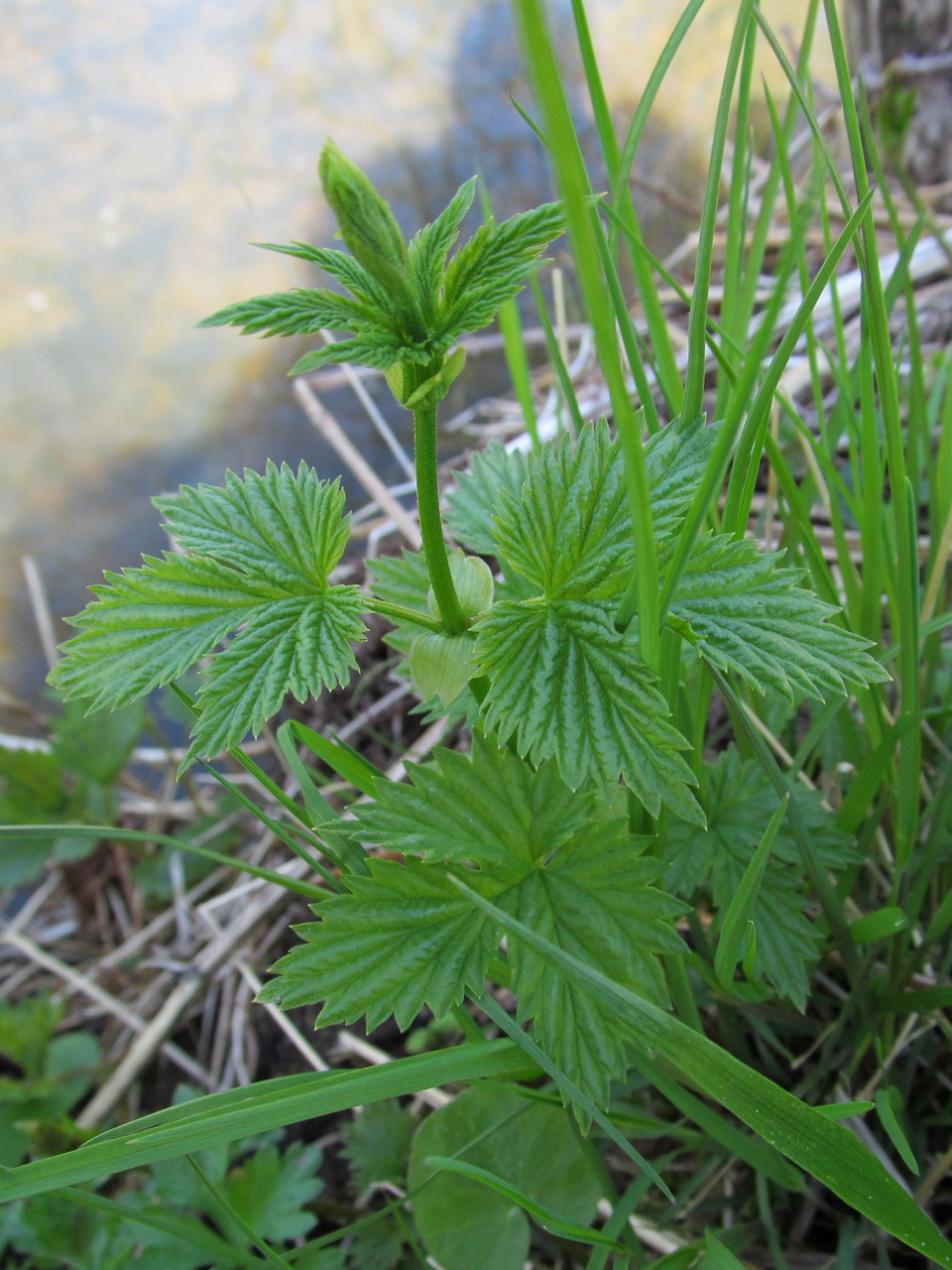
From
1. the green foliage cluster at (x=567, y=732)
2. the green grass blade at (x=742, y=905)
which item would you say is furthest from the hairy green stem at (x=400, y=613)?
the green grass blade at (x=742, y=905)

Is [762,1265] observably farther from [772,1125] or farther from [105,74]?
[105,74]

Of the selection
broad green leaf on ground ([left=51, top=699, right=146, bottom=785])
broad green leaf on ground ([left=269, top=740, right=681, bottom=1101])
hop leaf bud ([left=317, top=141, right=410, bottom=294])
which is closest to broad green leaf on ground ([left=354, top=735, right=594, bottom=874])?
broad green leaf on ground ([left=269, top=740, right=681, bottom=1101])

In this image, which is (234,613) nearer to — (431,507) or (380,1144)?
(431,507)

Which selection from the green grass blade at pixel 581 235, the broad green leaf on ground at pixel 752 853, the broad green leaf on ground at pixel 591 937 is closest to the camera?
the green grass blade at pixel 581 235

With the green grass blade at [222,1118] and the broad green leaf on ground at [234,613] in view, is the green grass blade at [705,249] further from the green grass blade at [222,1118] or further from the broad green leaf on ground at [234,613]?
the green grass blade at [222,1118]

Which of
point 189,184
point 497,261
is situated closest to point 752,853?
point 497,261

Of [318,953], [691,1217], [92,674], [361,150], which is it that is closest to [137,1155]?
[318,953]
